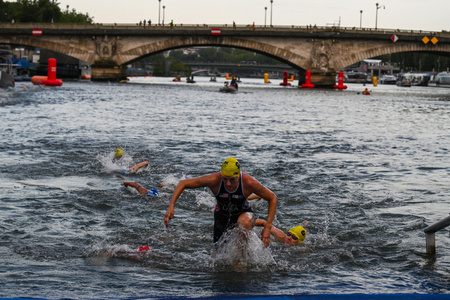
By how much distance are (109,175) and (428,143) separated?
14.1 m

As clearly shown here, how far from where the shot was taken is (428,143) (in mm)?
25719

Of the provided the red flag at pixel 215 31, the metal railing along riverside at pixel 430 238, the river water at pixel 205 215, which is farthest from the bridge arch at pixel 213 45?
the metal railing along riverside at pixel 430 238

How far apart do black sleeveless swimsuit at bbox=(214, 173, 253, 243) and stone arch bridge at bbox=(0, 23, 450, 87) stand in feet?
244

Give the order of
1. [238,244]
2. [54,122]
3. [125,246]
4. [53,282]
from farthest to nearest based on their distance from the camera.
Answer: [54,122]
[125,246]
[238,244]
[53,282]

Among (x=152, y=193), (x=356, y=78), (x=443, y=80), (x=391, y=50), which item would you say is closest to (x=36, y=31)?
(x=391, y=50)

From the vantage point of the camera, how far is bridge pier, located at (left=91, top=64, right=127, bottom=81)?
88.8m

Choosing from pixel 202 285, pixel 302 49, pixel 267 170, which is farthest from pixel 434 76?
pixel 202 285

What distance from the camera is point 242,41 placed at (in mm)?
83562

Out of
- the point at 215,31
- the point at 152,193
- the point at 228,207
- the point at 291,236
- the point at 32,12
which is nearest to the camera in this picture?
the point at 228,207

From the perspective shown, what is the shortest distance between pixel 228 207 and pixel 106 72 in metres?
82.7

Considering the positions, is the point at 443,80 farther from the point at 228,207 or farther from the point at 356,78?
the point at 228,207

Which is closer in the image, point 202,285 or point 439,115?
point 202,285

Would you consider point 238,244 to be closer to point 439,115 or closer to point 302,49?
point 439,115

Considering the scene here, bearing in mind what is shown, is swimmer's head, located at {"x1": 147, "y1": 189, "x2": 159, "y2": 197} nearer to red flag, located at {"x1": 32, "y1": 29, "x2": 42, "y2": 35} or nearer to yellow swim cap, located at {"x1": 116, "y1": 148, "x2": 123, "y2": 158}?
yellow swim cap, located at {"x1": 116, "y1": 148, "x2": 123, "y2": 158}
